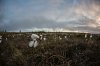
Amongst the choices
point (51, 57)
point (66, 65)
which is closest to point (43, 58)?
point (51, 57)

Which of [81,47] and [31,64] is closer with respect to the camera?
[31,64]

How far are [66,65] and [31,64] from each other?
2.24ft

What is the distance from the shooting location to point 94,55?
4.24 metres

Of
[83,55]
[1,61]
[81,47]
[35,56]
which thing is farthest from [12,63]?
[81,47]

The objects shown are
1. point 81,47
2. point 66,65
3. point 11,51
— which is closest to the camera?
point 66,65

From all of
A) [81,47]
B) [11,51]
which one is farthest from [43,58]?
[81,47]

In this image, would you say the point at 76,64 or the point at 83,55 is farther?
the point at 83,55

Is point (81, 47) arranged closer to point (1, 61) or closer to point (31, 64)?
point (31, 64)

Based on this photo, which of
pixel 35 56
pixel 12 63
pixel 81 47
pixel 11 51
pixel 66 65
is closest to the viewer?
pixel 66 65

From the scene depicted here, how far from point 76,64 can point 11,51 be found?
1796 mm

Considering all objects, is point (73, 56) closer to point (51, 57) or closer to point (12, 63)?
point (51, 57)

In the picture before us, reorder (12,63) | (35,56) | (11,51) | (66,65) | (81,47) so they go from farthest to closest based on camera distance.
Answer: (81,47) → (11,51) → (35,56) → (12,63) → (66,65)

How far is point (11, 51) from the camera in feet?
16.1

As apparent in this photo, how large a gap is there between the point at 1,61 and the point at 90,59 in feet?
5.95
